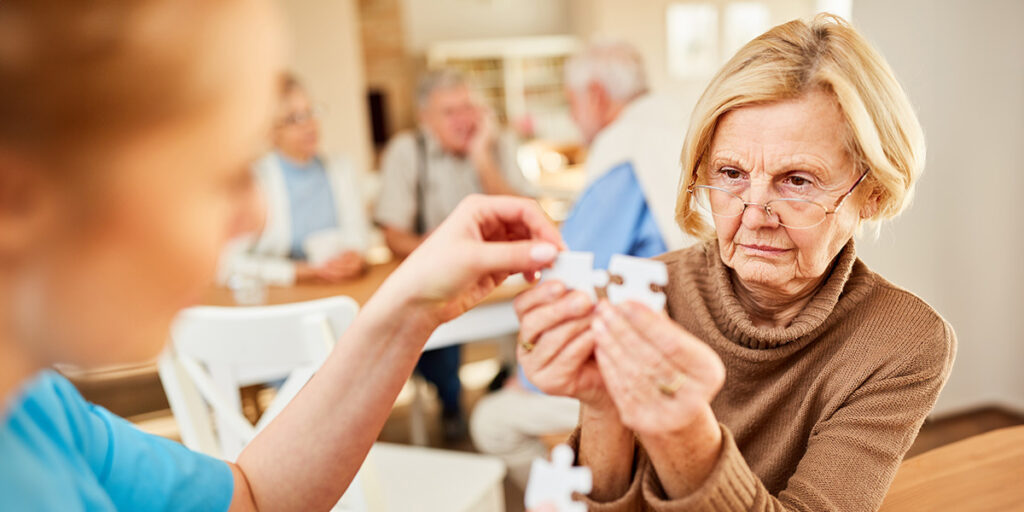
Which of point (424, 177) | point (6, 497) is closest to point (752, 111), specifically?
point (6, 497)

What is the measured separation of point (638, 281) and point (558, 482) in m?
0.24

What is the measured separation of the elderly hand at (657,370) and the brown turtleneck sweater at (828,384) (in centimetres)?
19

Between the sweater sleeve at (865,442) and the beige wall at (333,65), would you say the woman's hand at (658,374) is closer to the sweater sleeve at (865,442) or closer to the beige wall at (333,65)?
the sweater sleeve at (865,442)

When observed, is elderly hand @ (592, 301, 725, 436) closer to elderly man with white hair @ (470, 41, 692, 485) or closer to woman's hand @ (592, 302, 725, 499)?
woman's hand @ (592, 302, 725, 499)

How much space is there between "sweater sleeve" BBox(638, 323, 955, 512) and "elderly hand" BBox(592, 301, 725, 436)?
6.7 inches

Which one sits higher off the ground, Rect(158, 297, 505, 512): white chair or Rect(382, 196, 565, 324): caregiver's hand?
Rect(382, 196, 565, 324): caregiver's hand

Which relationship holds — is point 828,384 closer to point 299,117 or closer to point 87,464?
point 87,464

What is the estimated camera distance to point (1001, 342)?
2.73 meters

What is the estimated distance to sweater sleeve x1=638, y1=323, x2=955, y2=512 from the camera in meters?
1.01

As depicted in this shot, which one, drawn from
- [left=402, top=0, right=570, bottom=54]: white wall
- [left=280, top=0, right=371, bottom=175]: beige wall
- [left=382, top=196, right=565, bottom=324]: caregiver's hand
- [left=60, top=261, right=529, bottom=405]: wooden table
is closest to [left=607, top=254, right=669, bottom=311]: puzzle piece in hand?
[left=382, top=196, right=565, bottom=324]: caregiver's hand

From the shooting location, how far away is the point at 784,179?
1.11m

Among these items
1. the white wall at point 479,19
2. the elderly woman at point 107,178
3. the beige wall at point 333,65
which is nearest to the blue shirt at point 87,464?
the elderly woman at point 107,178

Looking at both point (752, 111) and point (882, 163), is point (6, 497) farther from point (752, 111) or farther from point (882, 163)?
point (882, 163)

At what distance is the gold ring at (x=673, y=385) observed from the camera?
31.2 inches
